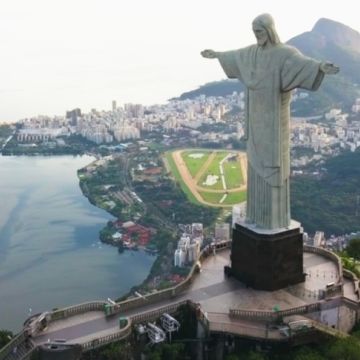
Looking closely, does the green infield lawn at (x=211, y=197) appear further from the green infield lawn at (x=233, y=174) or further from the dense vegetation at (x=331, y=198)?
the dense vegetation at (x=331, y=198)

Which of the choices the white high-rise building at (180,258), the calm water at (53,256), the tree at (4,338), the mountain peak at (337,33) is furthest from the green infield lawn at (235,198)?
the mountain peak at (337,33)

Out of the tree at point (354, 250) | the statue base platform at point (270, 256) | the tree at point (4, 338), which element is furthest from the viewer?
the tree at point (354, 250)

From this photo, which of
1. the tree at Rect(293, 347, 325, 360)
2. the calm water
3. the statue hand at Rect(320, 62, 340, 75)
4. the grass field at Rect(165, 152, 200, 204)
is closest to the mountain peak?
the grass field at Rect(165, 152, 200, 204)

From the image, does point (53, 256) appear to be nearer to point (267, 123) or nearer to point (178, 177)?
point (178, 177)

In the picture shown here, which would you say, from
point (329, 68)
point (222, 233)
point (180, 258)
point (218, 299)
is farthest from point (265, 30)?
point (222, 233)

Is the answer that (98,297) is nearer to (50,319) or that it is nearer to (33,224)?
(33,224)
